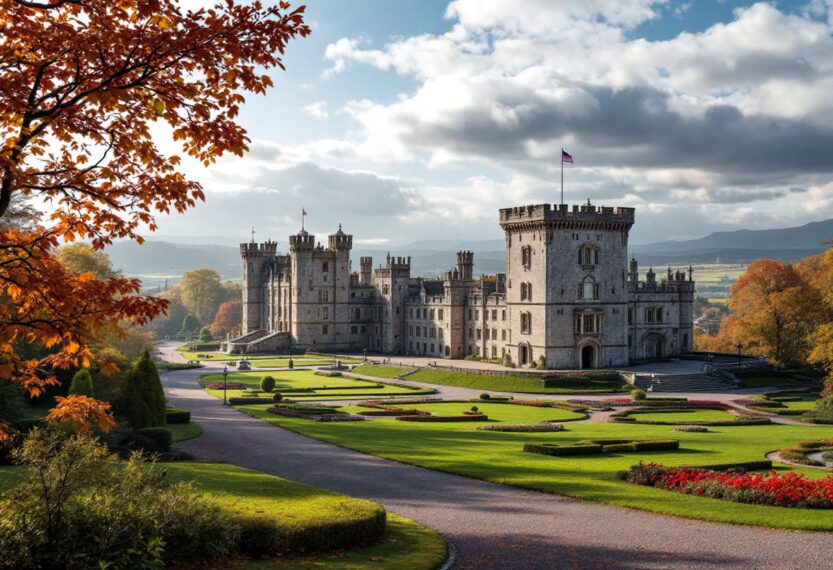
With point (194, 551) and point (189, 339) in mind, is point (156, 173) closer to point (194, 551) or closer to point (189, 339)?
point (194, 551)

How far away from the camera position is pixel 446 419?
53.4 m

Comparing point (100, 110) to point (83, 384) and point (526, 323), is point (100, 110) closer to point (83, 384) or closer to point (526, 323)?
point (83, 384)

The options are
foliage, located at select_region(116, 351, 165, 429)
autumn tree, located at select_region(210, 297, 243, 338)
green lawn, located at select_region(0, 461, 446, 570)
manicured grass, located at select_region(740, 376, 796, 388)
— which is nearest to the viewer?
green lawn, located at select_region(0, 461, 446, 570)

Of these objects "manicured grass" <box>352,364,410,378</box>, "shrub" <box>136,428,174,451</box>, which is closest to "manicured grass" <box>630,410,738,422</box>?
"shrub" <box>136,428,174,451</box>

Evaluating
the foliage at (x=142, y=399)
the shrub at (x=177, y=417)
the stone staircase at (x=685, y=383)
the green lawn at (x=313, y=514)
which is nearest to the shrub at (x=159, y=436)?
the foliage at (x=142, y=399)

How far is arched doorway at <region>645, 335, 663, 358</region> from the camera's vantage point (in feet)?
317

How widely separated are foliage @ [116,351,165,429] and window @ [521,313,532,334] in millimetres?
49585

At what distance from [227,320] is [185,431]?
113132 mm

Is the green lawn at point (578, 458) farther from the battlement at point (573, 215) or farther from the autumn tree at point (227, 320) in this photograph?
the autumn tree at point (227, 320)

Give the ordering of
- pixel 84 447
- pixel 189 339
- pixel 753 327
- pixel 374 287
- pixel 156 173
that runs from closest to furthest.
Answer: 1. pixel 156 173
2. pixel 84 447
3. pixel 753 327
4. pixel 374 287
5. pixel 189 339

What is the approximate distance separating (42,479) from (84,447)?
4.19 ft

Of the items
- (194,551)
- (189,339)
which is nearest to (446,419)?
(194,551)

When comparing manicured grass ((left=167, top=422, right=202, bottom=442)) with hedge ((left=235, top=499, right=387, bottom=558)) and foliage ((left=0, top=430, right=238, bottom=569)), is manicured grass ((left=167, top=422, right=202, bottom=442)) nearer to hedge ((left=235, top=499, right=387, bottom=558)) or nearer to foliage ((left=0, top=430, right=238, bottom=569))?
hedge ((left=235, top=499, right=387, bottom=558))

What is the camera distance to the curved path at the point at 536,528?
20.6 metres
